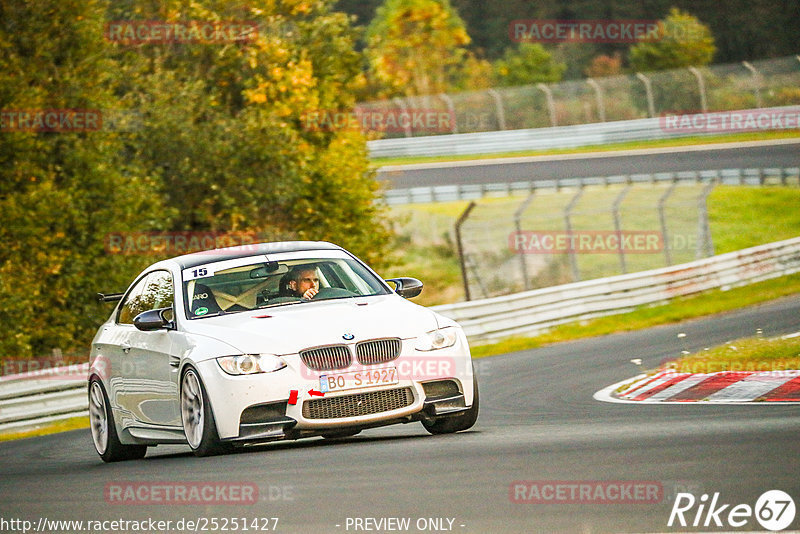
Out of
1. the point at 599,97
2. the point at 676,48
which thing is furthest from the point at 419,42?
the point at 599,97

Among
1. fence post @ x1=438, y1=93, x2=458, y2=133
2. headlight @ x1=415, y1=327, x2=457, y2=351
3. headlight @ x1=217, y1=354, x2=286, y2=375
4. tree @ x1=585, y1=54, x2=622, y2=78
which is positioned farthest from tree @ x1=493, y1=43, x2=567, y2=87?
headlight @ x1=217, y1=354, x2=286, y2=375

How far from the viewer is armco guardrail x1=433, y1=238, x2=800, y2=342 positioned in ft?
70.1

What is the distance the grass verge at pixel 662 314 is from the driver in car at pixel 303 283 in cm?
1026

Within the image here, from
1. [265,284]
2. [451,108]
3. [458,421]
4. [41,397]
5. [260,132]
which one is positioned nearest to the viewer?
[458,421]

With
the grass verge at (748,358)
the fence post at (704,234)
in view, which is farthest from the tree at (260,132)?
the grass verge at (748,358)

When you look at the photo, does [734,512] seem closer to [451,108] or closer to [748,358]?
[748,358]

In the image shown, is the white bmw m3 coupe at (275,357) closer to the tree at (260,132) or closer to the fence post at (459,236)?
the fence post at (459,236)

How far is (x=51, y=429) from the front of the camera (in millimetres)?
16547

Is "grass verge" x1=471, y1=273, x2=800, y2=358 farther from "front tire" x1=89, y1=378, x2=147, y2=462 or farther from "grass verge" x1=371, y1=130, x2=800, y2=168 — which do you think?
"grass verge" x1=371, y1=130, x2=800, y2=168

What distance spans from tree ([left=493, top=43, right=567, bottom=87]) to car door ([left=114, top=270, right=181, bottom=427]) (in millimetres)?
63008

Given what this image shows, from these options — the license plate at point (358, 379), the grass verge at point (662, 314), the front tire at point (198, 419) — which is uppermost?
the license plate at point (358, 379)

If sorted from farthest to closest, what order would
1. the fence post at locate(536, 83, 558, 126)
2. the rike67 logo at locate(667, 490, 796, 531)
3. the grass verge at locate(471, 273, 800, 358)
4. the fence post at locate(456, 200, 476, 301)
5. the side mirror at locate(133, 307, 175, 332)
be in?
1. the fence post at locate(536, 83, 558, 126)
2. the fence post at locate(456, 200, 476, 301)
3. the grass verge at locate(471, 273, 800, 358)
4. the side mirror at locate(133, 307, 175, 332)
5. the rike67 logo at locate(667, 490, 796, 531)

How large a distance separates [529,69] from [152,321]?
65909mm

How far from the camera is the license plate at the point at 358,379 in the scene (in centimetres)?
896
